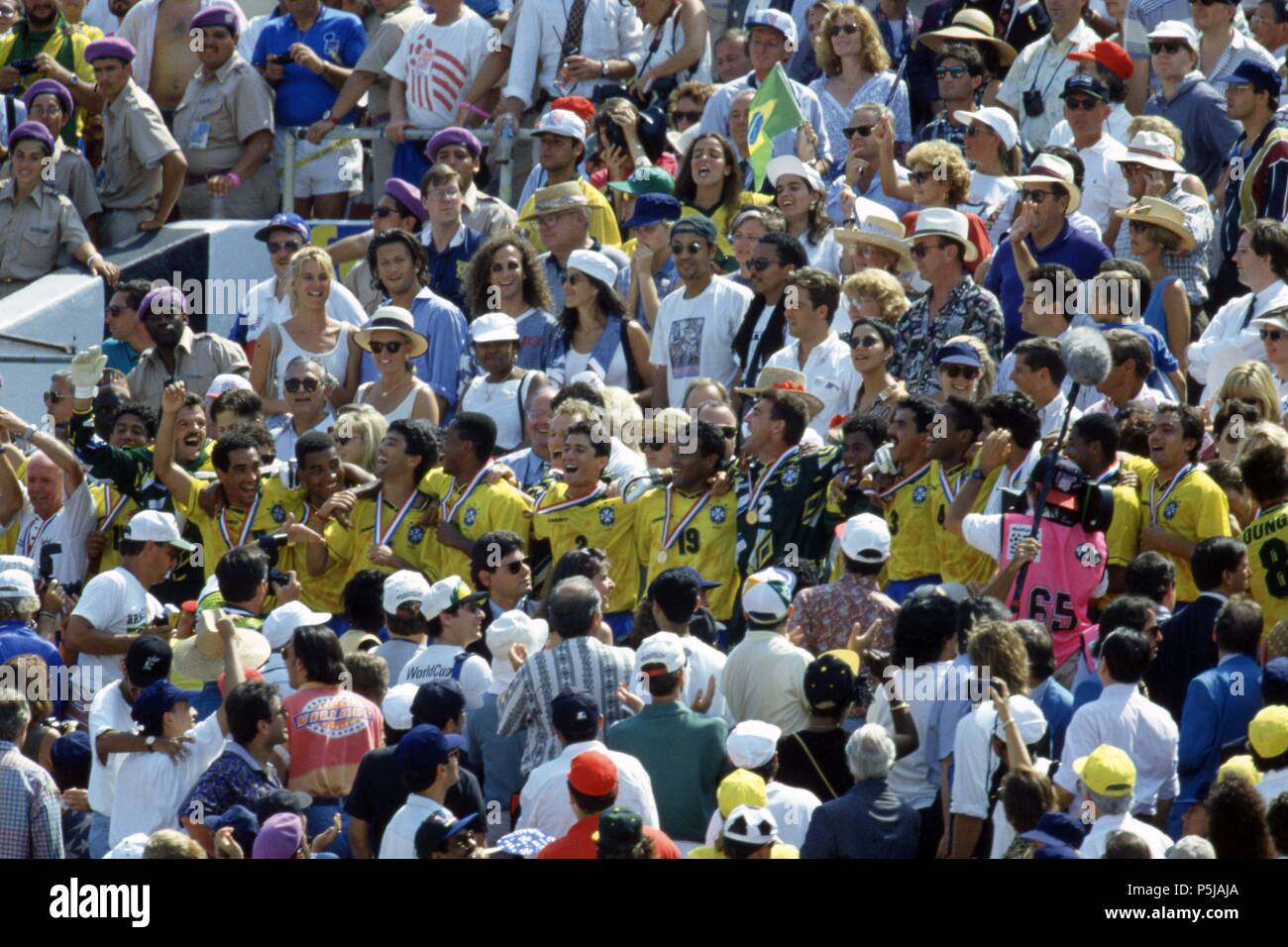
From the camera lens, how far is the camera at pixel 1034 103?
14.6 metres

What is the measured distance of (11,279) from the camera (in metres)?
15.1

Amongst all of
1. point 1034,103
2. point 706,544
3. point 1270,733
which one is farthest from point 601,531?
point 1034,103

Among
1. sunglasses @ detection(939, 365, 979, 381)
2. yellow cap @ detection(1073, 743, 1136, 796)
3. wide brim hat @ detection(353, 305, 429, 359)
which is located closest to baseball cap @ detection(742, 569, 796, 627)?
yellow cap @ detection(1073, 743, 1136, 796)

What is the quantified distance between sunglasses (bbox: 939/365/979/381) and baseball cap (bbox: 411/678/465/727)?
2985 mm

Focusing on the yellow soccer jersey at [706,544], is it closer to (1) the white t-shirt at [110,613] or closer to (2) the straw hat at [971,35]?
(1) the white t-shirt at [110,613]

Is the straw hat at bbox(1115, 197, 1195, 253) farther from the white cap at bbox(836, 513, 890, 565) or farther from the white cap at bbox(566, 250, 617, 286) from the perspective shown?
the white cap at bbox(836, 513, 890, 565)

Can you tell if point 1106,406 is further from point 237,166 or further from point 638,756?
point 237,166

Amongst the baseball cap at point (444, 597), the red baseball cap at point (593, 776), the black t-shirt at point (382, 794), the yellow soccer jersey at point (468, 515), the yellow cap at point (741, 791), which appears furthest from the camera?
the yellow soccer jersey at point (468, 515)

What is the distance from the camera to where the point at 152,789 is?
29.5ft

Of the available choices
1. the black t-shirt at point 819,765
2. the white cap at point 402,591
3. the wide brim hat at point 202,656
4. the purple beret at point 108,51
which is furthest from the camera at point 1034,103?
the black t-shirt at point 819,765

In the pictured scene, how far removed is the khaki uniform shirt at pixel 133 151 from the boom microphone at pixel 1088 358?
712cm

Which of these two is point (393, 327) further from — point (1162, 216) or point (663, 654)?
point (663, 654)

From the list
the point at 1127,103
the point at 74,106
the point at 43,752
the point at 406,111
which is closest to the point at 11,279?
the point at 74,106
